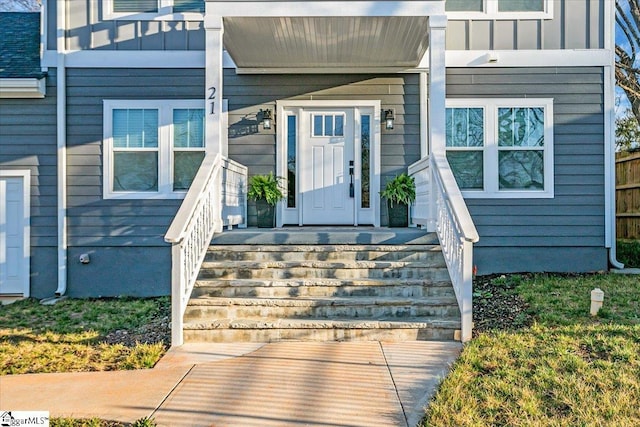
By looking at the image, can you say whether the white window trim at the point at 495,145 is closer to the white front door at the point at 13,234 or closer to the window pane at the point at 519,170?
the window pane at the point at 519,170

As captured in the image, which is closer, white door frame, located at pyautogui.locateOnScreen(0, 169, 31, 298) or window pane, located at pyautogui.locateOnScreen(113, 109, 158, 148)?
white door frame, located at pyautogui.locateOnScreen(0, 169, 31, 298)

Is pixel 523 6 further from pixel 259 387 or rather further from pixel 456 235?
pixel 259 387

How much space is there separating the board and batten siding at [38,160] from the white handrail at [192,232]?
3.00 m

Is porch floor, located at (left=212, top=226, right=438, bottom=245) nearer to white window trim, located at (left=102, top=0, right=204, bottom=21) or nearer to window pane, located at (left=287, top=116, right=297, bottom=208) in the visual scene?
window pane, located at (left=287, top=116, right=297, bottom=208)

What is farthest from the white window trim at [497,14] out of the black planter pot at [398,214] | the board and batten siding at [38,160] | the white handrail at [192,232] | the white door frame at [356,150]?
the board and batten siding at [38,160]

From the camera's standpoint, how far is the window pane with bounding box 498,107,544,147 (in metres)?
6.81

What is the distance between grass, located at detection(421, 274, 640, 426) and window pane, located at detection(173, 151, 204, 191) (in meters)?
4.58

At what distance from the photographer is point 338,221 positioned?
23.0 ft

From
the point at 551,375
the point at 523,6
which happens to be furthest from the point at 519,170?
the point at 551,375

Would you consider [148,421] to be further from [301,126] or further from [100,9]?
[100,9]

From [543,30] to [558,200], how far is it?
244cm

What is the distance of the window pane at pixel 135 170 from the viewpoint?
6.77 metres

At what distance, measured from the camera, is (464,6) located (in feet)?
22.1

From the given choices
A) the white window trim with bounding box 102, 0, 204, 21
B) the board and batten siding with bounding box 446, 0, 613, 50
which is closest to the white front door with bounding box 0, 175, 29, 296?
the white window trim with bounding box 102, 0, 204, 21
